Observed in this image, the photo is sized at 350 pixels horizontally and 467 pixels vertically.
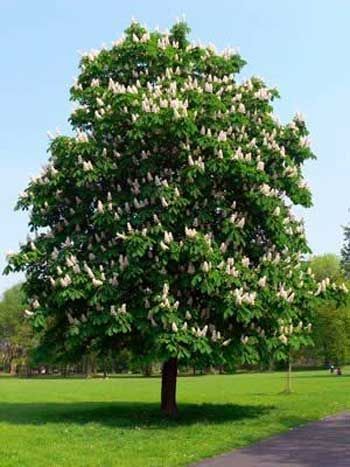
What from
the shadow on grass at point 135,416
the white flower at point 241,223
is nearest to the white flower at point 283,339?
the shadow on grass at point 135,416

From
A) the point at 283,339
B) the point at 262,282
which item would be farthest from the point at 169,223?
the point at 283,339

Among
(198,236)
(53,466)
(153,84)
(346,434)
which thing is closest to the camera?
(53,466)

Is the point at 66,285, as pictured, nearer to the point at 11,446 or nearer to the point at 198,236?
the point at 198,236

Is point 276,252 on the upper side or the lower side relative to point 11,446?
upper

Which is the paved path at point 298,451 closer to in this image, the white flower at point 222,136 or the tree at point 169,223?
the tree at point 169,223

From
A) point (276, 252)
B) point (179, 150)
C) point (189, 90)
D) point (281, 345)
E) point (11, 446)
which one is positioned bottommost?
point (11, 446)

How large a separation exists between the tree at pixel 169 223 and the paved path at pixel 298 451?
290cm

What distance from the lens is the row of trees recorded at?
66.4 feet

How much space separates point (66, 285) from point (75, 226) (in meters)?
2.47

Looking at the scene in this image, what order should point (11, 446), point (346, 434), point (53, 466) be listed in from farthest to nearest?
1. point (346, 434)
2. point (11, 446)
3. point (53, 466)

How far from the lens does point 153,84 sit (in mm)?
20859

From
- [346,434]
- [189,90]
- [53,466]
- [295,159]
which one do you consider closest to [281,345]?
[346,434]

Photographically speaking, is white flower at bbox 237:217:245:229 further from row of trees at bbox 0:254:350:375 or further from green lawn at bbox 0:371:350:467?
green lawn at bbox 0:371:350:467

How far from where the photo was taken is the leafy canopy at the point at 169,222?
57.8ft
